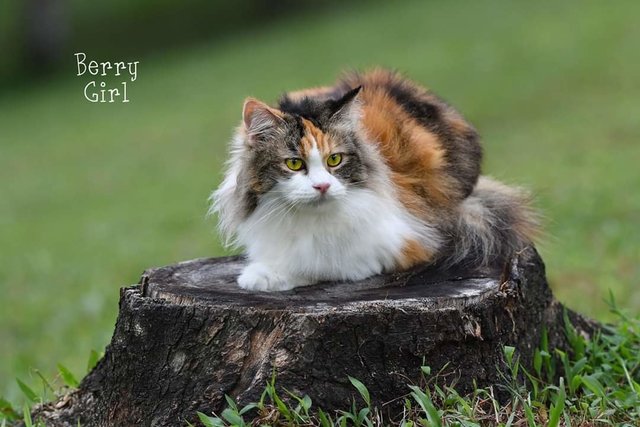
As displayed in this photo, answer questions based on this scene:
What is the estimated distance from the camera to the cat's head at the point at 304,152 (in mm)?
4129

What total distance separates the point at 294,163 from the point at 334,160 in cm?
18

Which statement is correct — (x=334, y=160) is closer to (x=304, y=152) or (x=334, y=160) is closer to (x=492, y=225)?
(x=304, y=152)

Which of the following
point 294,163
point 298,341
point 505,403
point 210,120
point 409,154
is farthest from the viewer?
point 210,120

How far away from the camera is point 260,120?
419 cm

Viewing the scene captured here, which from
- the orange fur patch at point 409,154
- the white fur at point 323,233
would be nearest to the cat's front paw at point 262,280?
the white fur at point 323,233

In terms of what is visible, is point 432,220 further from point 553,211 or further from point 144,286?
point 553,211

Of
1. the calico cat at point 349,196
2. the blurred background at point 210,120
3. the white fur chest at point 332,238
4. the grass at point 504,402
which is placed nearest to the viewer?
the grass at point 504,402

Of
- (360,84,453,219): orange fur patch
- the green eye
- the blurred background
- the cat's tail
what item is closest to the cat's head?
the green eye

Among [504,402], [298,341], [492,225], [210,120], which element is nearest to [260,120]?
[298,341]

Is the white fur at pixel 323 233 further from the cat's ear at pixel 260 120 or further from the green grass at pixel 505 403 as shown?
the green grass at pixel 505 403

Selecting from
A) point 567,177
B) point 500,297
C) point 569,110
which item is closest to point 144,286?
point 500,297

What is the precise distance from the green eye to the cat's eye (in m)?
0.12

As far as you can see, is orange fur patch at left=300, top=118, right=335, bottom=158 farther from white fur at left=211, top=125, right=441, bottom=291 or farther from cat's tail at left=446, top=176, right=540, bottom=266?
cat's tail at left=446, top=176, right=540, bottom=266

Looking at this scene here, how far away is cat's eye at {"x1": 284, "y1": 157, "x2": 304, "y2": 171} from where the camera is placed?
4.16 meters
